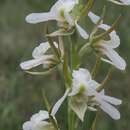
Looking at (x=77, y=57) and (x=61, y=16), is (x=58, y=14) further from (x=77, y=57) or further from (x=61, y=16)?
(x=77, y=57)

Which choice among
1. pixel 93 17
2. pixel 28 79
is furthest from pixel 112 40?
pixel 28 79

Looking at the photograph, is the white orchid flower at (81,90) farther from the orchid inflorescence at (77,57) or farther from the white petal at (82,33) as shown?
the white petal at (82,33)

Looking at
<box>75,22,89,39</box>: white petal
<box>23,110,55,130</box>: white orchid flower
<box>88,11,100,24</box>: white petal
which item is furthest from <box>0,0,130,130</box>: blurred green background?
<box>75,22,89,39</box>: white petal

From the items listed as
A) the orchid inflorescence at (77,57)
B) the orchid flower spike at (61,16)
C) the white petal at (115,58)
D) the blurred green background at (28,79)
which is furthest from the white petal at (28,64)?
the blurred green background at (28,79)

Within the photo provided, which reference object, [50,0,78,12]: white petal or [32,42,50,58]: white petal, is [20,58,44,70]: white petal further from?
[50,0,78,12]: white petal

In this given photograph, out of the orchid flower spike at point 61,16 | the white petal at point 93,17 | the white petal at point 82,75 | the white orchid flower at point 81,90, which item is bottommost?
the white orchid flower at point 81,90

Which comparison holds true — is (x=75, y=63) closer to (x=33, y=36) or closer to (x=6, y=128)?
(x=6, y=128)

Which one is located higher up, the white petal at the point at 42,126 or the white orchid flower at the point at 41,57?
the white orchid flower at the point at 41,57

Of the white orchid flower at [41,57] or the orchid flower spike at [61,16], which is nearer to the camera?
the orchid flower spike at [61,16]
